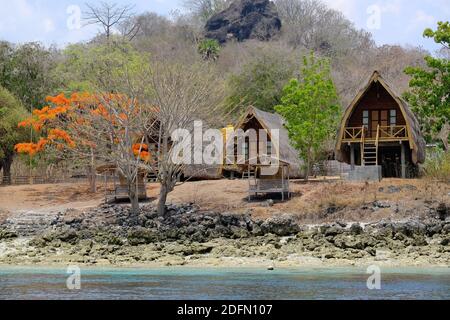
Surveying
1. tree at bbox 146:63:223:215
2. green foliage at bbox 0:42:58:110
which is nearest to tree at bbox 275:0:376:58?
green foliage at bbox 0:42:58:110

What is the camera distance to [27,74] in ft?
184

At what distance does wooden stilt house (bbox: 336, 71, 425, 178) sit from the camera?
142 ft

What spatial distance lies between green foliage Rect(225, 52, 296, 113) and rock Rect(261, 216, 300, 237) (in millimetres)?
26719

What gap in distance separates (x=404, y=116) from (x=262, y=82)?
2146 cm

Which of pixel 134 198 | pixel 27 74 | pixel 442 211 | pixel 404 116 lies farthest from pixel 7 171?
pixel 442 211

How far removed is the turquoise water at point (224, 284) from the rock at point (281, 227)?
664 centimetres

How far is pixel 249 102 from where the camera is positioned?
62000mm

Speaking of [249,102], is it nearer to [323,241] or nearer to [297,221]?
[297,221]

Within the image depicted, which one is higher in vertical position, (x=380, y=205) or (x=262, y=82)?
(x=262, y=82)

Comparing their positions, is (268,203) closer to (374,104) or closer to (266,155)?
(266,155)

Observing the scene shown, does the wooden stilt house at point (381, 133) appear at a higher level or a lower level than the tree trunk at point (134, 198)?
higher

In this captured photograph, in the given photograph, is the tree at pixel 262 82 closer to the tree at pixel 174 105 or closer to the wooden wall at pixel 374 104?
the wooden wall at pixel 374 104

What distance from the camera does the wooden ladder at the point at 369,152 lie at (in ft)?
144

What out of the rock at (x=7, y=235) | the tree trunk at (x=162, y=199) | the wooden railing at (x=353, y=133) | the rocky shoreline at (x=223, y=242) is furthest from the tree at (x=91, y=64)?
the wooden railing at (x=353, y=133)
